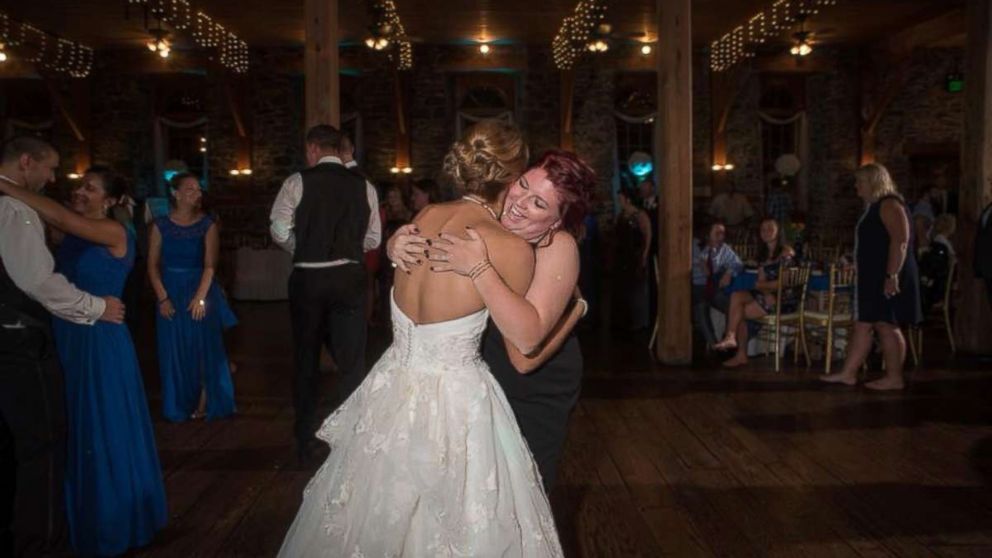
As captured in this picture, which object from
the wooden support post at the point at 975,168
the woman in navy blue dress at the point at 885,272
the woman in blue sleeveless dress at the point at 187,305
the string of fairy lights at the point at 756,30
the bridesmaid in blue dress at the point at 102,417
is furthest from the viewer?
the string of fairy lights at the point at 756,30

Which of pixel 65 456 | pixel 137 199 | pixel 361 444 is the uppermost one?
pixel 137 199

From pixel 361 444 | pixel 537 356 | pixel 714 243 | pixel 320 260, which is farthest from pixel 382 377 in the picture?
pixel 714 243

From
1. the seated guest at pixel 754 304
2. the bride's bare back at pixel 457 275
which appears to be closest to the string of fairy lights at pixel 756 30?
the seated guest at pixel 754 304

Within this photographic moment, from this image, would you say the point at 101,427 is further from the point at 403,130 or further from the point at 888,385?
the point at 403,130

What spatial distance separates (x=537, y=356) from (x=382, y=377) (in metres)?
0.39

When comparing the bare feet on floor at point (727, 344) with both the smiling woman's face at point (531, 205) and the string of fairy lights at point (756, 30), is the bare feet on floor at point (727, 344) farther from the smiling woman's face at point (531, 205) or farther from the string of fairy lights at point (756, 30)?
the smiling woman's face at point (531, 205)

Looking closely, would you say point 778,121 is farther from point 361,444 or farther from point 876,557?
point 361,444

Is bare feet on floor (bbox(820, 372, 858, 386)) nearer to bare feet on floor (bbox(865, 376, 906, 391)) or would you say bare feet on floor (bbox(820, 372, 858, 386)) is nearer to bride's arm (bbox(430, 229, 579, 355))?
bare feet on floor (bbox(865, 376, 906, 391))

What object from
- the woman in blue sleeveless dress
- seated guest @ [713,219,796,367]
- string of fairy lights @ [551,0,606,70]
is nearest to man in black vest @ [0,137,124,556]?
the woman in blue sleeveless dress

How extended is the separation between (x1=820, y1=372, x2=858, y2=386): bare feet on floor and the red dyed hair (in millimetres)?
4657

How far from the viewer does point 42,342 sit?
→ 288cm

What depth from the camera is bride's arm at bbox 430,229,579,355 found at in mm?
1858

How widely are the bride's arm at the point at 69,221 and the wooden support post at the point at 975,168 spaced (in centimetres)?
649

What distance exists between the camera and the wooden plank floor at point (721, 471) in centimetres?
340
